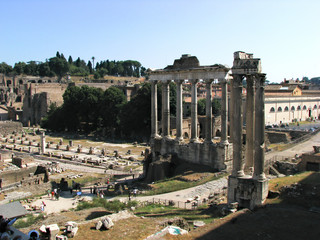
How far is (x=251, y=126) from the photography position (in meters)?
17.8

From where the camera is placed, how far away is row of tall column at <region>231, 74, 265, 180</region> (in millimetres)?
16312

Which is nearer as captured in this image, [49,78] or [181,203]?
[181,203]

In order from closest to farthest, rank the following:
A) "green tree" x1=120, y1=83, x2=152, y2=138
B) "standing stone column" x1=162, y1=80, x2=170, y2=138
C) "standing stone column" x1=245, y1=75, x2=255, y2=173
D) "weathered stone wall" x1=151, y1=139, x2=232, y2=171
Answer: "standing stone column" x1=245, y1=75, x2=255, y2=173 → "weathered stone wall" x1=151, y1=139, x2=232, y2=171 → "standing stone column" x1=162, y1=80, x2=170, y2=138 → "green tree" x1=120, y1=83, x2=152, y2=138

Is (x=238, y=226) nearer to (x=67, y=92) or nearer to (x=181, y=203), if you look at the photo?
(x=181, y=203)

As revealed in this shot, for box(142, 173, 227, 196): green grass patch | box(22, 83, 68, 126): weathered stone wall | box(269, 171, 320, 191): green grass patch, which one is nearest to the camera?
box(269, 171, 320, 191): green grass patch

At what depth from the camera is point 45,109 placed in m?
82.5

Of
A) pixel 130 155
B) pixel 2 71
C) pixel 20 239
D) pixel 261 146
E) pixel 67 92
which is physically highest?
pixel 2 71

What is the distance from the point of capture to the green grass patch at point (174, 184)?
2202 centimetres

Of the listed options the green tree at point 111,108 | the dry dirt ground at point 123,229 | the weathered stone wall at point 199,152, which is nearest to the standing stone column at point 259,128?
the dry dirt ground at point 123,229

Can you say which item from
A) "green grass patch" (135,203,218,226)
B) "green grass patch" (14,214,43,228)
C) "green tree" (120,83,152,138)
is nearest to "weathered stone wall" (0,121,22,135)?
"green tree" (120,83,152,138)

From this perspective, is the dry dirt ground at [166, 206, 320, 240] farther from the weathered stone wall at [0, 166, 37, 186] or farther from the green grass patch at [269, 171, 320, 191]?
the weathered stone wall at [0, 166, 37, 186]

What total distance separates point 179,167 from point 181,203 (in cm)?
659

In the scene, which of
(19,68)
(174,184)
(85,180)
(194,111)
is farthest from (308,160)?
(19,68)

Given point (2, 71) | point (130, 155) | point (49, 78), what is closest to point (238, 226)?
point (130, 155)
